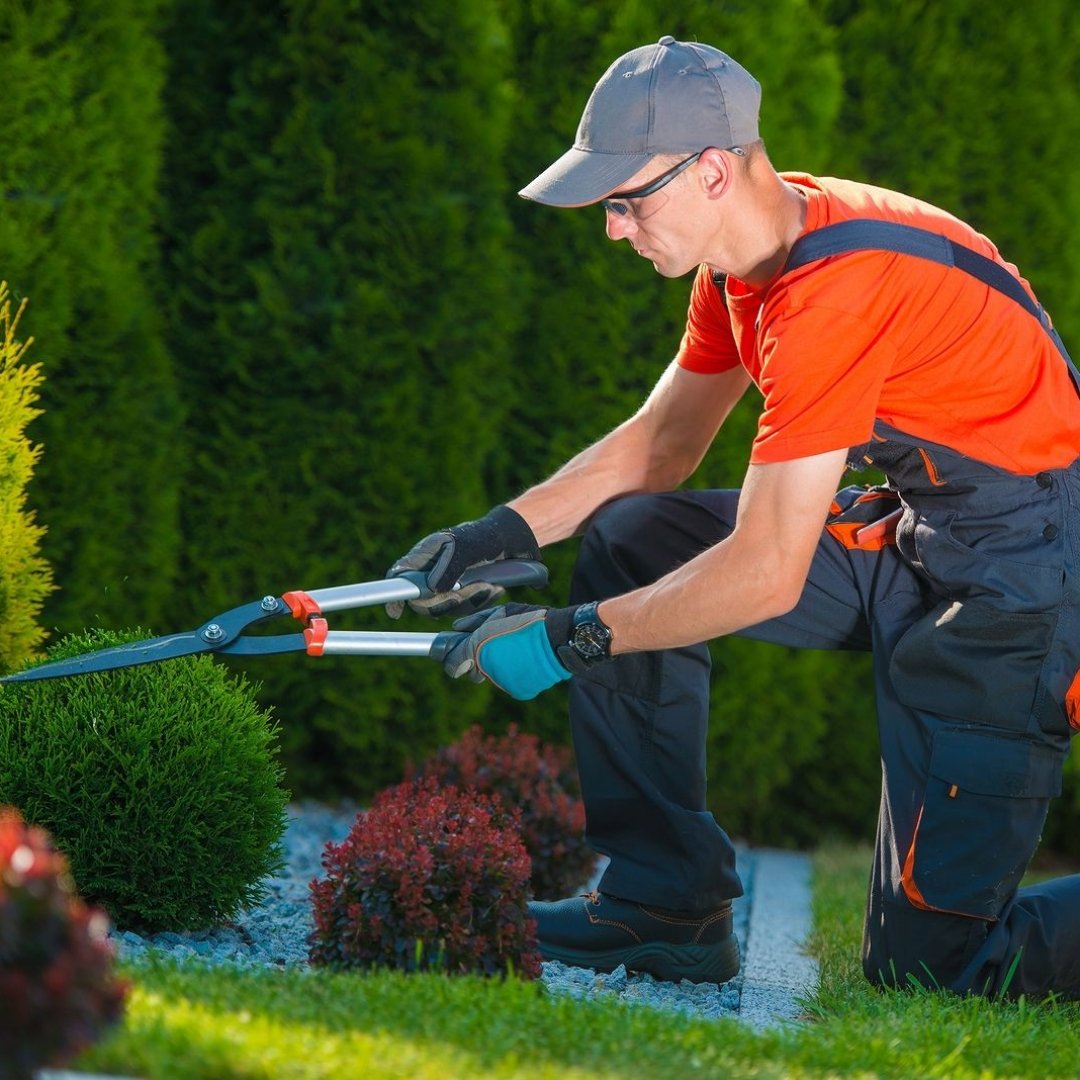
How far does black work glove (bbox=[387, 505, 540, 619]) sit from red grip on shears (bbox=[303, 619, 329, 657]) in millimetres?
242

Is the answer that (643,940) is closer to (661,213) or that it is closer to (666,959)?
(666,959)

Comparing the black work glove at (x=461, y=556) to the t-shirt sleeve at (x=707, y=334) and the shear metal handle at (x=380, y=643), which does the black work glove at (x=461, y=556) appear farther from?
the t-shirt sleeve at (x=707, y=334)

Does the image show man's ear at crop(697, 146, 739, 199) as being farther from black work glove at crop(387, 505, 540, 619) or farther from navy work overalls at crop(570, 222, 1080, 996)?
black work glove at crop(387, 505, 540, 619)

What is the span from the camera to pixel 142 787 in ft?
10.8

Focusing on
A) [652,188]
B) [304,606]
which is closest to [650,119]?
[652,188]

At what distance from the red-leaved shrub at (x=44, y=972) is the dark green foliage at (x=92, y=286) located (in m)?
2.59

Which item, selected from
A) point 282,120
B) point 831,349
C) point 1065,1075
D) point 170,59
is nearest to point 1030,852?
point 1065,1075

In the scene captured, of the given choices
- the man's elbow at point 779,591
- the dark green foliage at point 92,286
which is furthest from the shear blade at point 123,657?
the dark green foliage at point 92,286

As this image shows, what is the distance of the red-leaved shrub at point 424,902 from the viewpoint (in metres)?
2.94

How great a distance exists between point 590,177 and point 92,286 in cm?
211

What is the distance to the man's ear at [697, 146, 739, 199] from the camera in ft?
10.1

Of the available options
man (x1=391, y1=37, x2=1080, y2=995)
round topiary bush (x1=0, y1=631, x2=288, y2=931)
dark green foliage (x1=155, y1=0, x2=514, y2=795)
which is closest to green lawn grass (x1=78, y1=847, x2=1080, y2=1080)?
man (x1=391, y1=37, x2=1080, y2=995)

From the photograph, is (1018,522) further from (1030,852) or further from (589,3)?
(589,3)

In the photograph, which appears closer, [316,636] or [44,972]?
[44,972]
